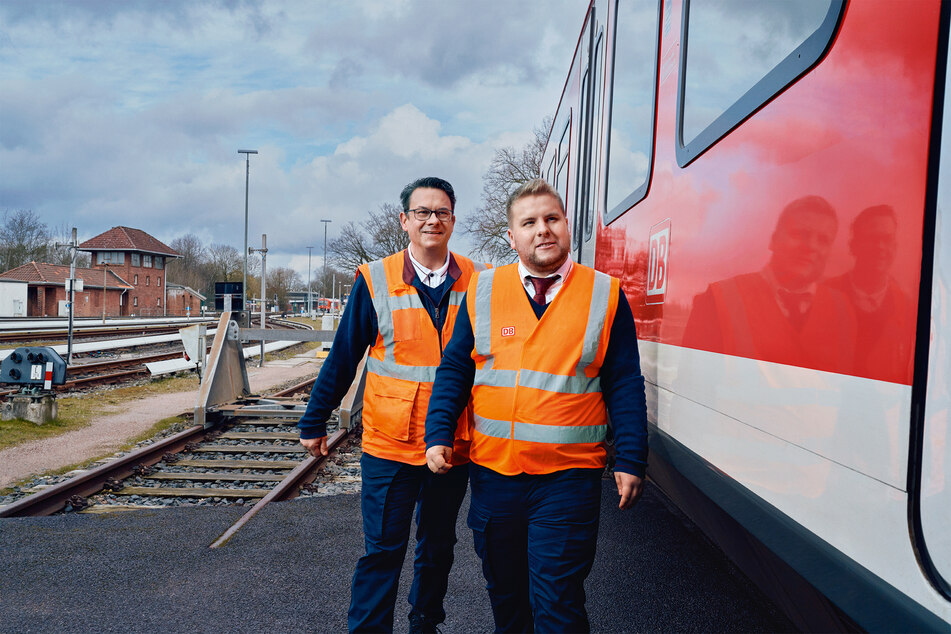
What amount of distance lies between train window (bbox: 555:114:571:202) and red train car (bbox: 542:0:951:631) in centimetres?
345

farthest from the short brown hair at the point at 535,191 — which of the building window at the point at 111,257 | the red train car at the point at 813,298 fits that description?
the building window at the point at 111,257

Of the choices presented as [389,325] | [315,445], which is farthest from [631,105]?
[315,445]

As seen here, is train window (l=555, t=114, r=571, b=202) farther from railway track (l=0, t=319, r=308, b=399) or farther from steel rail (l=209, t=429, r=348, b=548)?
railway track (l=0, t=319, r=308, b=399)

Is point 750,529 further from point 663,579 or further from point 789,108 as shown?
point 663,579

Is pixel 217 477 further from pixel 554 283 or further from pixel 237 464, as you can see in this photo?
pixel 554 283

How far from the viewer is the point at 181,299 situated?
262 feet

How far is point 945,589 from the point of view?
1172 millimetres

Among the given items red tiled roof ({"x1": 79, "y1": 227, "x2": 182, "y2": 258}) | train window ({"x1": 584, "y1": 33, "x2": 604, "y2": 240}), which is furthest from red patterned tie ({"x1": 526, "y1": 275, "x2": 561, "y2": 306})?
red tiled roof ({"x1": 79, "y1": 227, "x2": 182, "y2": 258})

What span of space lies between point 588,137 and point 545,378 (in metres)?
2.82

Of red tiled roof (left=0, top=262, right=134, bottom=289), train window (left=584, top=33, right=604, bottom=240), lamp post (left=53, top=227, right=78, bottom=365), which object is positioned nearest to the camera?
train window (left=584, top=33, right=604, bottom=240)

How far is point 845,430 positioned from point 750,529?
516mm

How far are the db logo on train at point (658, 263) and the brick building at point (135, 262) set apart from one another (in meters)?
77.1

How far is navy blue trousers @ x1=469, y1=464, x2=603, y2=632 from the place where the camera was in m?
2.19

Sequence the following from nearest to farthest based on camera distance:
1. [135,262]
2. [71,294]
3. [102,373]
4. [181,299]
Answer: [102,373] → [71,294] → [135,262] → [181,299]
